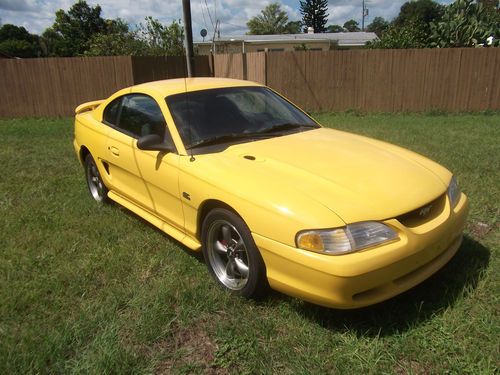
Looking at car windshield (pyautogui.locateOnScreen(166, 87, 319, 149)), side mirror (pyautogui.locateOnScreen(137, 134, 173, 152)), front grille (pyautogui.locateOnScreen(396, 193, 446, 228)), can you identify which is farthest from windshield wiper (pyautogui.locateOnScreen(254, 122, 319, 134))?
front grille (pyautogui.locateOnScreen(396, 193, 446, 228))

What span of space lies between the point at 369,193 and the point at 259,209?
683 millimetres

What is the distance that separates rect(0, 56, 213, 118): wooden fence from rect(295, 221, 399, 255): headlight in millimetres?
11440

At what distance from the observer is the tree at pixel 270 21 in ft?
233

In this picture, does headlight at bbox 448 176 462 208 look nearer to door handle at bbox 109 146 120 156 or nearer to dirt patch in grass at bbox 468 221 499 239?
dirt patch in grass at bbox 468 221 499 239

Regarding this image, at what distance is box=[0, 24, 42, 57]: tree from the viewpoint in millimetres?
→ 43706

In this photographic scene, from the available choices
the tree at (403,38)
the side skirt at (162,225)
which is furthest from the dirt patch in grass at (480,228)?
the tree at (403,38)

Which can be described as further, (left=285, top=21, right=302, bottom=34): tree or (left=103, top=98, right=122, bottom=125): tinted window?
(left=285, top=21, right=302, bottom=34): tree

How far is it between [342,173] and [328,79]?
1039 cm

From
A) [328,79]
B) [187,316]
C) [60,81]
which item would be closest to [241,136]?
[187,316]

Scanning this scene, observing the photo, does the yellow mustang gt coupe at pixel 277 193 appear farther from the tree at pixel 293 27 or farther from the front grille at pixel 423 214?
the tree at pixel 293 27

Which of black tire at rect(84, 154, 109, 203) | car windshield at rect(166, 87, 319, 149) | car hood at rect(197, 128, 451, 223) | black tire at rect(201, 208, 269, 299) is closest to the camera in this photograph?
car hood at rect(197, 128, 451, 223)

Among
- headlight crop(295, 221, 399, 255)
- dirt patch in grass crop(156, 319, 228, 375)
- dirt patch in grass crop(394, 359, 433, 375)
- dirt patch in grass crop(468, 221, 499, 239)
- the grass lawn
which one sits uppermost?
headlight crop(295, 221, 399, 255)

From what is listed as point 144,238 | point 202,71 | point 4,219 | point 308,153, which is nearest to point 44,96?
point 202,71

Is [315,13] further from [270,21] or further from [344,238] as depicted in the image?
[344,238]
